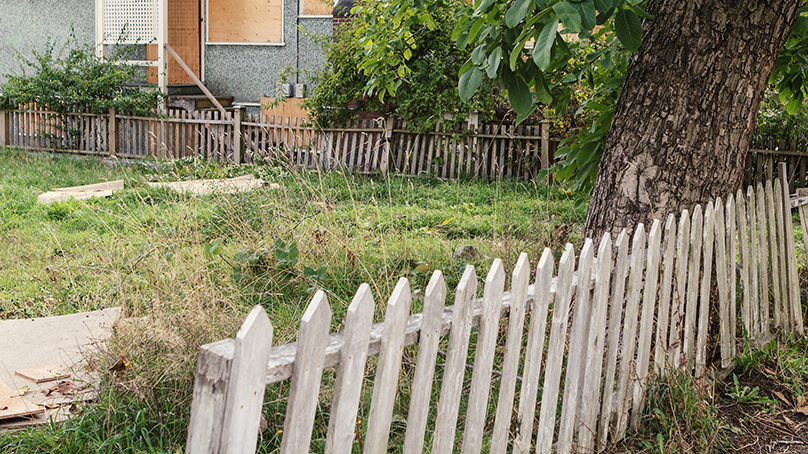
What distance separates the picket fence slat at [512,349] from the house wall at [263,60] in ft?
42.3

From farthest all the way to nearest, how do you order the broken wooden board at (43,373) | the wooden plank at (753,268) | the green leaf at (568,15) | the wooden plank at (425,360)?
the wooden plank at (753,268) → the broken wooden board at (43,373) → the green leaf at (568,15) → the wooden plank at (425,360)

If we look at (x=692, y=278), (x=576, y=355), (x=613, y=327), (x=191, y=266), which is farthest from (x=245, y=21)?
(x=576, y=355)

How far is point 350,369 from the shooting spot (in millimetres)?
1469

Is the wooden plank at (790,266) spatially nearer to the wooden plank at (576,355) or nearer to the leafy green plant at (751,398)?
the leafy green plant at (751,398)

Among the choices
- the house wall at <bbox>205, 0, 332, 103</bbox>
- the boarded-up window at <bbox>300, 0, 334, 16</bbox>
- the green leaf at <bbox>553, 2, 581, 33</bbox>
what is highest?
the boarded-up window at <bbox>300, 0, 334, 16</bbox>

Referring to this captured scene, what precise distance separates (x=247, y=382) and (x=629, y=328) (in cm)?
195

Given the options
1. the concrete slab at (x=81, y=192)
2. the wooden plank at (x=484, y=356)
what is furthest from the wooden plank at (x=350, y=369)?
the concrete slab at (x=81, y=192)

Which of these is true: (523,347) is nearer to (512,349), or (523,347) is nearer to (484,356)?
(512,349)

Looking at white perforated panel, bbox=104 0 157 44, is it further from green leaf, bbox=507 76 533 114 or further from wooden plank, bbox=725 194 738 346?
wooden plank, bbox=725 194 738 346

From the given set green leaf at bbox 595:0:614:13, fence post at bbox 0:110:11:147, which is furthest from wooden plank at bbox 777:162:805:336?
fence post at bbox 0:110:11:147

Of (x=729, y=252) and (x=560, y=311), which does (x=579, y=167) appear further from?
(x=560, y=311)

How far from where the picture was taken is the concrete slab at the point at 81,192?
25.8 feet

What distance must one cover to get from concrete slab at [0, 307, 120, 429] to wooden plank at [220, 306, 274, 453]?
6.01 feet

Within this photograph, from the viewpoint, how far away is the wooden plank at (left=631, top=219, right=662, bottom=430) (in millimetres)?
2783
